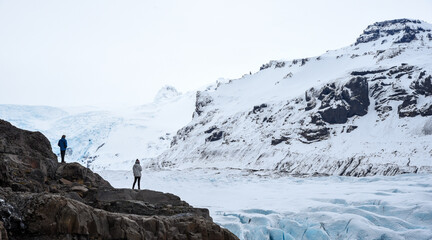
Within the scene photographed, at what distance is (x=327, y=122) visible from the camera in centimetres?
8306

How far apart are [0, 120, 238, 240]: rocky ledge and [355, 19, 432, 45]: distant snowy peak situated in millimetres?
126139

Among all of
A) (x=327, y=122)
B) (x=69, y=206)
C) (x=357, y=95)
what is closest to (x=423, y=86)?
(x=357, y=95)

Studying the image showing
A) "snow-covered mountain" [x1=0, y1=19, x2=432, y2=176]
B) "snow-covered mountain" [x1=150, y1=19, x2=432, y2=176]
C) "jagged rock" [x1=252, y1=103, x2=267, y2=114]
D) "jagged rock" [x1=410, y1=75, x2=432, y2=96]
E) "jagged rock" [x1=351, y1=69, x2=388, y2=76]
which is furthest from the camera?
"jagged rock" [x1=252, y1=103, x2=267, y2=114]

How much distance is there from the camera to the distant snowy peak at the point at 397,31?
5103 inches

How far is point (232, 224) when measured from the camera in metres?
23.4

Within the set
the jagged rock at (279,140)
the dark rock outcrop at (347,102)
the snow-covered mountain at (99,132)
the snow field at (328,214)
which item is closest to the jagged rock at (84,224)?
the snow field at (328,214)

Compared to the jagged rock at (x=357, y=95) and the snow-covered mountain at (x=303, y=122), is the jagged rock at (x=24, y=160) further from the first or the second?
the jagged rock at (x=357, y=95)

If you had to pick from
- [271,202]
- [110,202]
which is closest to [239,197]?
[271,202]

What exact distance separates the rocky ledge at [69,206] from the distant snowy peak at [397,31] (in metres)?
126

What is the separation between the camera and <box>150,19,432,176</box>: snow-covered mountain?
63.8m

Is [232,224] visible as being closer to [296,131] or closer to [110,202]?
[110,202]

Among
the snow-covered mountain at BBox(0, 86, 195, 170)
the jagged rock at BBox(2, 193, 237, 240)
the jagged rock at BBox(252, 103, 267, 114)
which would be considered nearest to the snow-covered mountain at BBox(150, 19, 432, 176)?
the jagged rock at BBox(252, 103, 267, 114)

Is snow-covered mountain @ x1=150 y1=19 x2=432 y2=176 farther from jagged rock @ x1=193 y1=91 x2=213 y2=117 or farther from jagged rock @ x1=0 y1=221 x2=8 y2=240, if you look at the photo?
jagged rock @ x1=0 y1=221 x2=8 y2=240

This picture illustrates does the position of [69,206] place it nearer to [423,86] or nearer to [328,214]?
[328,214]
